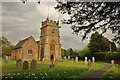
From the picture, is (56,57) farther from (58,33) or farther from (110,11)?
(110,11)

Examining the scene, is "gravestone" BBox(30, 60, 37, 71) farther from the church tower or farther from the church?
the church tower

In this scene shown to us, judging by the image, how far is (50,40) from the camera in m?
17.2

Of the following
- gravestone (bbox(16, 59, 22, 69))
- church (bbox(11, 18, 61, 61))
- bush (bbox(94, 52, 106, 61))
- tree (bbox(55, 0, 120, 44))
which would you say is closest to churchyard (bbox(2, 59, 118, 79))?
gravestone (bbox(16, 59, 22, 69))

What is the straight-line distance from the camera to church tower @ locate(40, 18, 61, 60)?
16.9 metres

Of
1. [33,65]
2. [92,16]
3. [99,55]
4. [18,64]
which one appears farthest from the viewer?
[99,55]

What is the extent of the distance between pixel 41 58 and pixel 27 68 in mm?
1688

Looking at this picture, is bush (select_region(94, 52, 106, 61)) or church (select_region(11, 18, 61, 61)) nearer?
church (select_region(11, 18, 61, 61))

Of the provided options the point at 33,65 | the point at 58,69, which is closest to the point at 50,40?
the point at 58,69

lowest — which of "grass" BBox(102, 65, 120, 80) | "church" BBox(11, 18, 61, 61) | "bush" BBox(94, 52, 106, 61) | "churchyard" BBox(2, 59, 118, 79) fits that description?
"grass" BBox(102, 65, 120, 80)

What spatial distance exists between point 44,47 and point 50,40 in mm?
897

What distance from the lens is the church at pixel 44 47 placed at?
16922mm

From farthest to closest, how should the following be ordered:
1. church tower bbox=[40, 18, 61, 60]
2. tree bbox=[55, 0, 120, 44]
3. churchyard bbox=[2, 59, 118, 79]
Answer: church tower bbox=[40, 18, 61, 60] → churchyard bbox=[2, 59, 118, 79] → tree bbox=[55, 0, 120, 44]

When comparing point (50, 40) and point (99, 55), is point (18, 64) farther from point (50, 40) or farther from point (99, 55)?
point (99, 55)

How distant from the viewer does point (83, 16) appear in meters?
9.65
